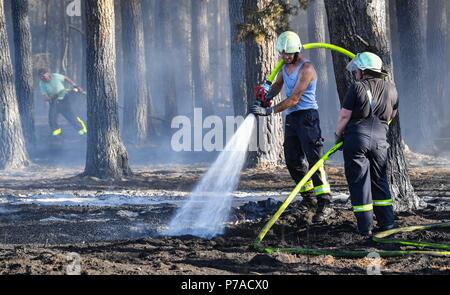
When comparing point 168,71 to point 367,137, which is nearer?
point 367,137

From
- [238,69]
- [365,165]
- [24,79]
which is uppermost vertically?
[24,79]

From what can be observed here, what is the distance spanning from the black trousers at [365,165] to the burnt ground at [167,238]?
0.29 meters

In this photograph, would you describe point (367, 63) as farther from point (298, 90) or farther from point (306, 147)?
point (306, 147)

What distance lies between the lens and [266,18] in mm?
11180

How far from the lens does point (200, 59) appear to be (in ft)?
92.2

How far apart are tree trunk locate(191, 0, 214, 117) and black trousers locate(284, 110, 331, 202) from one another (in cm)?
1783

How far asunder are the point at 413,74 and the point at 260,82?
288 inches

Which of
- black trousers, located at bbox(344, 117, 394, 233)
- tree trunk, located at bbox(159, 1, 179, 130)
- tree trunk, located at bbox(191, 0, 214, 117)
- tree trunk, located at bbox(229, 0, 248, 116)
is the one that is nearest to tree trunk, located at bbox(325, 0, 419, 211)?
black trousers, located at bbox(344, 117, 394, 233)

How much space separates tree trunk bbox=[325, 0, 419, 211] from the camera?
9500 millimetres

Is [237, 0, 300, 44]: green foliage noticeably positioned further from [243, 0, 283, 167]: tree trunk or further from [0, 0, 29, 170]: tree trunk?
[0, 0, 29, 170]: tree trunk

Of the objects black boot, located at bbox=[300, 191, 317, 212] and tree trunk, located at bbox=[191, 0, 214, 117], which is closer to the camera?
black boot, located at bbox=[300, 191, 317, 212]

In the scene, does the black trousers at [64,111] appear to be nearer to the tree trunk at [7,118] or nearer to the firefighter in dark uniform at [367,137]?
the tree trunk at [7,118]

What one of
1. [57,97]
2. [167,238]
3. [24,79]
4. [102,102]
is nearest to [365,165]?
[167,238]

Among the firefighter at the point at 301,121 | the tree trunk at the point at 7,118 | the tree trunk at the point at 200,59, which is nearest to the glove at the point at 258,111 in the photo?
the firefighter at the point at 301,121
